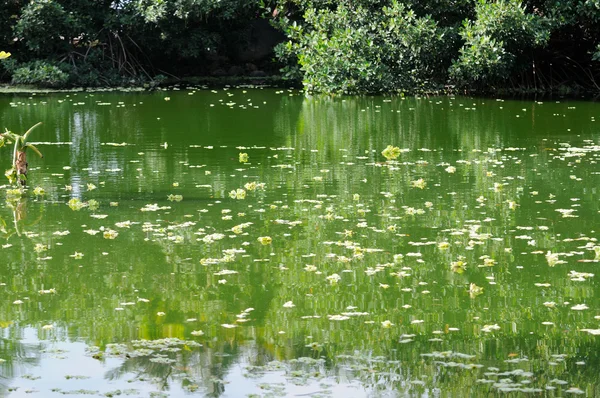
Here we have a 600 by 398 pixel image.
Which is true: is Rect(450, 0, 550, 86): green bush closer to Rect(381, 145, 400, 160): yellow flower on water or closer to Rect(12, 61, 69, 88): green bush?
Rect(381, 145, 400, 160): yellow flower on water

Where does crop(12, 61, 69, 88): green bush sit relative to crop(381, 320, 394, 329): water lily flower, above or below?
above

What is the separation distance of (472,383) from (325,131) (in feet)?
29.7

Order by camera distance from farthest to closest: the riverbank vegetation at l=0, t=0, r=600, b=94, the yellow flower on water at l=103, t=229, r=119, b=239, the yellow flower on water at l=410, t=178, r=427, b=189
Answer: the riverbank vegetation at l=0, t=0, r=600, b=94
the yellow flower on water at l=410, t=178, r=427, b=189
the yellow flower on water at l=103, t=229, r=119, b=239

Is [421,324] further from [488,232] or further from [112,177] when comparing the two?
[112,177]

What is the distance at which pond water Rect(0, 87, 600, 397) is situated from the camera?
14.5 feet

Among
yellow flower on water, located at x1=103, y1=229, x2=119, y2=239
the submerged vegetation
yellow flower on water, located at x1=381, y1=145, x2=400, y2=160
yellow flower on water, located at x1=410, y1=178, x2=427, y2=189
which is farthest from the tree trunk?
yellow flower on water, located at x1=381, y1=145, x2=400, y2=160

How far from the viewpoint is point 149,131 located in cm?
1311

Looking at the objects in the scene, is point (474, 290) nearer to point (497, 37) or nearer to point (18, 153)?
point (18, 153)

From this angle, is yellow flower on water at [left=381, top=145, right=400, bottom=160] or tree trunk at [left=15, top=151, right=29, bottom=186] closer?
tree trunk at [left=15, top=151, right=29, bottom=186]

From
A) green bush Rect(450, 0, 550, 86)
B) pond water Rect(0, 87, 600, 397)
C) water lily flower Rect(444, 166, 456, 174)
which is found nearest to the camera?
pond water Rect(0, 87, 600, 397)

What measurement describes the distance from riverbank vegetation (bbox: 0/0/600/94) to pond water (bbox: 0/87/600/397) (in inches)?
241

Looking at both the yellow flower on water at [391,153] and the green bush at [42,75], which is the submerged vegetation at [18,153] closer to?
the yellow flower on water at [391,153]

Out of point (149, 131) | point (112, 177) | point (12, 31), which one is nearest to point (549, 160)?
point (112, 177)

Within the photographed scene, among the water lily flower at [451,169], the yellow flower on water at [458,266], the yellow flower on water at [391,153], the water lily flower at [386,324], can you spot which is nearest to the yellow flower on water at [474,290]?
the yellow flower on water at [458,266]
